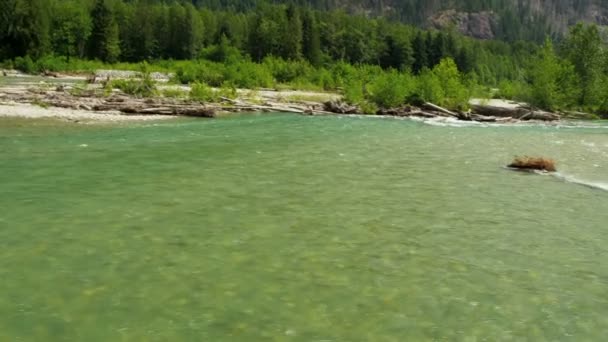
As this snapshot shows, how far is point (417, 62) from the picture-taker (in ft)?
455

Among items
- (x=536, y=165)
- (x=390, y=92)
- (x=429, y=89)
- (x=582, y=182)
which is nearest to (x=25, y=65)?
(x=390, y=92)

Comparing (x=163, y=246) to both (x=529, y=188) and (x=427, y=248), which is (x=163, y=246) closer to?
(x=427, y=248)

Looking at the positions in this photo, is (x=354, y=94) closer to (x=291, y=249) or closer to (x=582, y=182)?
(x=582, y=182)

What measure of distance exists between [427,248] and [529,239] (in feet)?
8.97

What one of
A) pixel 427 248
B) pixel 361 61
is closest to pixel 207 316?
pixel 427 248

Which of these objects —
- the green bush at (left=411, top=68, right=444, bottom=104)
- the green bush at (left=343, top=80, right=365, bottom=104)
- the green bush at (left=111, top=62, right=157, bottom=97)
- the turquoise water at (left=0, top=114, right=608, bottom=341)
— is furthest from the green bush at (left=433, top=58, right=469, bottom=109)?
the turquoise water at (left=0, top=114, right=608, bottom=341)

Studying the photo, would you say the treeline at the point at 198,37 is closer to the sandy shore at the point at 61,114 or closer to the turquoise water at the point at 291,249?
the sandy shore at the point at 61,114

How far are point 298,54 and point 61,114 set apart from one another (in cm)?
9161

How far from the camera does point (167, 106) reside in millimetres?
43312

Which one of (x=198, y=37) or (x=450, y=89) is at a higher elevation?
(x=198, y=37)

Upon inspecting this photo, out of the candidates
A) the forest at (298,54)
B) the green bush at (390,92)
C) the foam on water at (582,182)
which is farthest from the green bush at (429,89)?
the foam on water at (582,182)

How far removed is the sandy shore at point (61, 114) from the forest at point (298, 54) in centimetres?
2553

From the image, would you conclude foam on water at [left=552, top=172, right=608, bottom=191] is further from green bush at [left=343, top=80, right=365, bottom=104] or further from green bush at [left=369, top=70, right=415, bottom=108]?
green bush at [left=343, top=80, right=365, bottom=104]

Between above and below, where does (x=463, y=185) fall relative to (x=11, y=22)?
below
